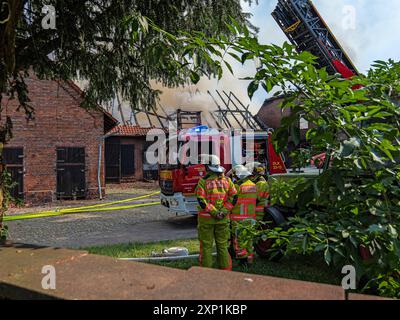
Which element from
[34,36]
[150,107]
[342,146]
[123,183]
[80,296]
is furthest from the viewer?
[123,183]

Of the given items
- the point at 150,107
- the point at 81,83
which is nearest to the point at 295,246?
the point at 150,107

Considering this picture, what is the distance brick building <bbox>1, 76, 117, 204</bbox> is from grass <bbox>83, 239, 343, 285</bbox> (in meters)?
8.59

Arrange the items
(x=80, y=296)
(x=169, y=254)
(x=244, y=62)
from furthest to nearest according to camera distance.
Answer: (x=169, y=254) < (x=244, y=62) < (x=80, y=296)

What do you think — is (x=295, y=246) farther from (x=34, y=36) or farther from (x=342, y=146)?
(x=34, y=36)

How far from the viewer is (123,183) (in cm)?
2350

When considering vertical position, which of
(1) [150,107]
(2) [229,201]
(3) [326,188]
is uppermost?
(1) [150,107]

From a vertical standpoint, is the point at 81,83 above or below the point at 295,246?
above

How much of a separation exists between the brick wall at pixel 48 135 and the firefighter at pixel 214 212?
1025 cm

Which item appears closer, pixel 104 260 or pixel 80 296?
pixel 80 296

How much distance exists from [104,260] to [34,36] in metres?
4.38

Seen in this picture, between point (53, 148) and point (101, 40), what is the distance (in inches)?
431

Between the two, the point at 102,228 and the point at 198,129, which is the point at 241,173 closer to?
the point at 198,129

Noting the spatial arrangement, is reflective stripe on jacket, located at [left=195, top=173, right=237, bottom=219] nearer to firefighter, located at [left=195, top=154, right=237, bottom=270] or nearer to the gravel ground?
firefighter, located at [left=195, top=154, right=237, bottom=270]

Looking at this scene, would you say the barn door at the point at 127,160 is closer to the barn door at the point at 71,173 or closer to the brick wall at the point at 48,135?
the brick wall at the point at 48,135
